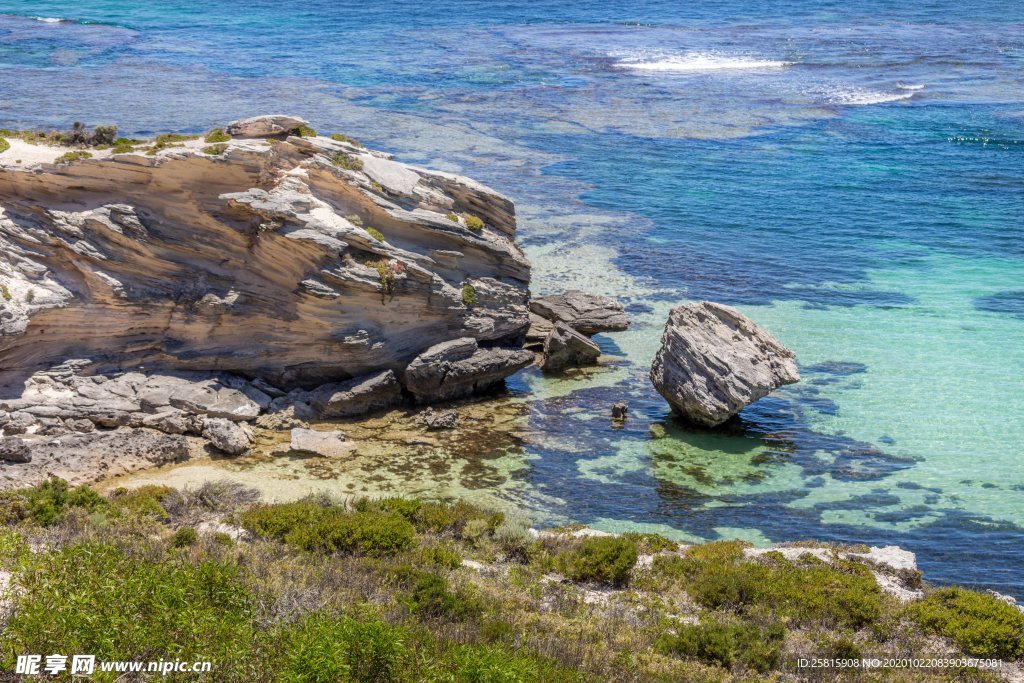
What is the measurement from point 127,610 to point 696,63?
95.2 meters

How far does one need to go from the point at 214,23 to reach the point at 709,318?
107 m

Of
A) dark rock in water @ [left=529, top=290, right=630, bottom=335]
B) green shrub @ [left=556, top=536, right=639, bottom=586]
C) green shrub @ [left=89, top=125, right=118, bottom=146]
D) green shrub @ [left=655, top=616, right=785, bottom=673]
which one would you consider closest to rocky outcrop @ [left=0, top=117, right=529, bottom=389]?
dark rock in water @ [left=529, top=290, right=630, bottom=335]

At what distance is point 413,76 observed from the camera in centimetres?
9538

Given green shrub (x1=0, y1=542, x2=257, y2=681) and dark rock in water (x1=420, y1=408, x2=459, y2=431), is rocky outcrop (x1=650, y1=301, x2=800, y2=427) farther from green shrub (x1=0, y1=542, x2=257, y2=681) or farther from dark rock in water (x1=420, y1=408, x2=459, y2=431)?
green shrub (x1=0, y1=542, x2=257, y2=681)

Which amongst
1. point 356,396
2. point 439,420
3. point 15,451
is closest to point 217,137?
point 356,396

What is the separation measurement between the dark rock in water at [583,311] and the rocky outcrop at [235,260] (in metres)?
6.33

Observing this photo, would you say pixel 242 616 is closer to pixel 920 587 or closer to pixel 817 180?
pixel 920 587

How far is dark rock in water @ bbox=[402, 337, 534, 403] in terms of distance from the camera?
35.8 m

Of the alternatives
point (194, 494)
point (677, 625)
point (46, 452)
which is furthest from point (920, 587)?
point (46, 452)

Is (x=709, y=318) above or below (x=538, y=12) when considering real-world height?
below

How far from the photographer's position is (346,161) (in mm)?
36250

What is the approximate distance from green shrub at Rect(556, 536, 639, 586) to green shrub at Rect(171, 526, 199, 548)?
27.5 feet

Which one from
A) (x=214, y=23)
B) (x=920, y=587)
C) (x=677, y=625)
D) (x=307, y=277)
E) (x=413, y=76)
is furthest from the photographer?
(x=214, y=23)

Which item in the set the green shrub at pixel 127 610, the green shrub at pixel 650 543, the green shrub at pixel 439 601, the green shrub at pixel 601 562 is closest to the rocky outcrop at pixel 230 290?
the green shrub at pixel 650 543
